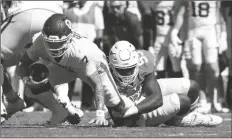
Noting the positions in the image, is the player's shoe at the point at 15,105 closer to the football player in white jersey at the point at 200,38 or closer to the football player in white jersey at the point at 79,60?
the football player in white jersey at the point at 79,60

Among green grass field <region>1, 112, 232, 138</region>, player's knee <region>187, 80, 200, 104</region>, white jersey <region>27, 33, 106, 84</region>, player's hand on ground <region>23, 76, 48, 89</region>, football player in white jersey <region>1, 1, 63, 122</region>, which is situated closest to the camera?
green grass field <region>1, 112, 232, 138</region>

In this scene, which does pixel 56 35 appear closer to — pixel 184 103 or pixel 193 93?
pixel 184 103

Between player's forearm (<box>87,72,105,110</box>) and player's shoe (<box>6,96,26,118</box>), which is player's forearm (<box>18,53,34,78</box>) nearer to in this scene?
player's shoe (<box>6,96,26,118</box>)

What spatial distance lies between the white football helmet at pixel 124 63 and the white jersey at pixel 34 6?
4.21ft

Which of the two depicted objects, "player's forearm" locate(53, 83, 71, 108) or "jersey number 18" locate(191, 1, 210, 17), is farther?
"jersey number 18" locate(191, 1, 210, 17)

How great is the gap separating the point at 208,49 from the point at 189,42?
0.30 meters

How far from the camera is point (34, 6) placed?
777 centimetres

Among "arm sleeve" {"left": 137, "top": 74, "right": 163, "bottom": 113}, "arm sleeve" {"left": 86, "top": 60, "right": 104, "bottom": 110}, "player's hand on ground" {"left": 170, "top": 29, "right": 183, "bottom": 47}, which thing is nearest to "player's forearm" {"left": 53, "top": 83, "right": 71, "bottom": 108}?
"arm sleeve" {"left": 86, "top": 60, "right": 104, "bottom": 110}

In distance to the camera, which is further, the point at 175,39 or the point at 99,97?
the point at 175,39

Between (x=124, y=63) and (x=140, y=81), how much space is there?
30 centimetres

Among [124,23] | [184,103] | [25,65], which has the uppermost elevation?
[25,65]

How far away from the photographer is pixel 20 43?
7.58m

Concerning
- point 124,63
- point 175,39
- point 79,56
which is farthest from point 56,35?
point 175,39

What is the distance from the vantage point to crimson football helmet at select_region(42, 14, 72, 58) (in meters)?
6.64
